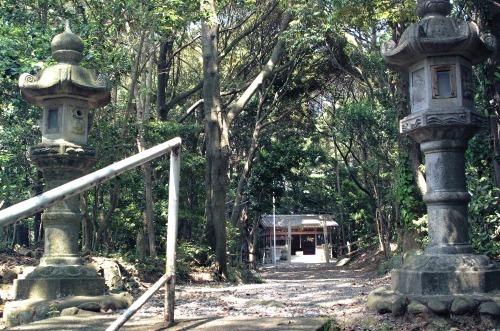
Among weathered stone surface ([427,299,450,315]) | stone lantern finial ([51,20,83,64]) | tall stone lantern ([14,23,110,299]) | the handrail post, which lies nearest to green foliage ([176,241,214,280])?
tall stone lantern ([14,23,110,299])

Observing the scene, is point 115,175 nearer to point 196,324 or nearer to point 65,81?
point 196,324

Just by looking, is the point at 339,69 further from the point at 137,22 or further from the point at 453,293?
the point at 453,293

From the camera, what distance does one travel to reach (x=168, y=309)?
146 inches

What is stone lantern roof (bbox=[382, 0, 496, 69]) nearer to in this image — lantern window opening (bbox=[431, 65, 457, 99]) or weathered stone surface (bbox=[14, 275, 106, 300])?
lantern window opening (bbox=[431, 65, 457, 99])

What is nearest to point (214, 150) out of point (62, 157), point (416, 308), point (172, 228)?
point (62, 157)

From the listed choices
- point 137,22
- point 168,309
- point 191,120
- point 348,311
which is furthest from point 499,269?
point 191,120

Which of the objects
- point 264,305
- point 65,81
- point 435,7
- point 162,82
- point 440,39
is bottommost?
point 264,305

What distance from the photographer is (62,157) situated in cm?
725

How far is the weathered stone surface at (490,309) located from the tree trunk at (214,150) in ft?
30.3

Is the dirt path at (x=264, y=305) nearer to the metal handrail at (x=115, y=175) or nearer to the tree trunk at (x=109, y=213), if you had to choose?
the metal handrail at (x=115, y=175)

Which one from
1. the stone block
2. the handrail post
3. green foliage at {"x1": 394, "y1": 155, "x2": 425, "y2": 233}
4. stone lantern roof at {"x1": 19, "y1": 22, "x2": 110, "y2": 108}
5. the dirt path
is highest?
stone lantern roof at {"x1": 19, "y1": 22, "x2": 110, "y2": 108}

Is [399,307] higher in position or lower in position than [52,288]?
lower

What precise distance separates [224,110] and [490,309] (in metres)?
11.9

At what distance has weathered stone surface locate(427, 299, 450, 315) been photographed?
18.8 ft
